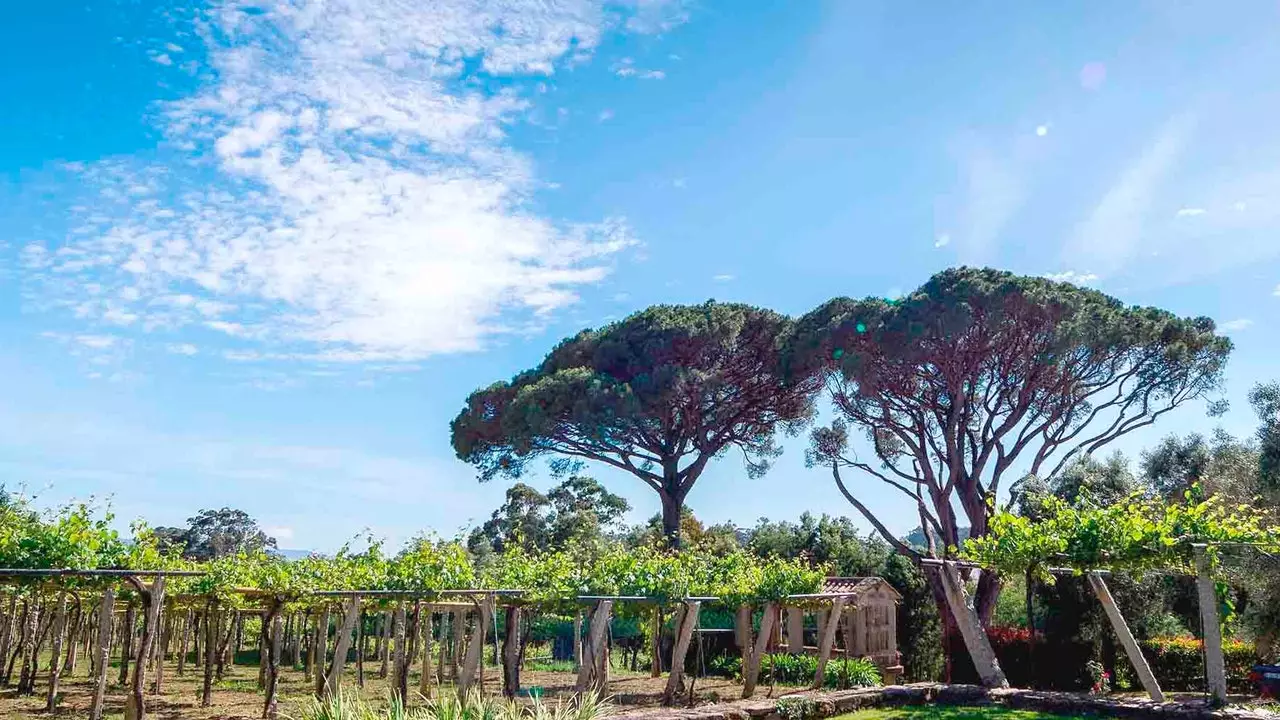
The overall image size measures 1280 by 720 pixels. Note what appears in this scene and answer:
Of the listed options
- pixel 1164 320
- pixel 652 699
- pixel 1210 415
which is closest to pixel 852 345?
pixel 1164 320

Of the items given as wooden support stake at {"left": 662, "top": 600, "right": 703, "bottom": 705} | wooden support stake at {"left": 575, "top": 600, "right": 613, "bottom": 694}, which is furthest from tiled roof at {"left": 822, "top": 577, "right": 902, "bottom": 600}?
wooden support stake at {"left": 575, "top": 600, "right": 613, "bottom": 694}

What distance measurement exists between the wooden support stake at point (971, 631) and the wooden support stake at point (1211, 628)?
3600 mm

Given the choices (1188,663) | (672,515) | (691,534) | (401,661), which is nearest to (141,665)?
(401,661)

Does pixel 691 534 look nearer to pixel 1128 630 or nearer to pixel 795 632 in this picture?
pixel 795 632

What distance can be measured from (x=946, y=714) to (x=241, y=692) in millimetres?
16067

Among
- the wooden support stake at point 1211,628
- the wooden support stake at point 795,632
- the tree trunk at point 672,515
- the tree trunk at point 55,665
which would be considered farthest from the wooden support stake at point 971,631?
the tree trunk at point 55,665

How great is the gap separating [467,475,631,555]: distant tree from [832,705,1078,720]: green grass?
97.1 feet

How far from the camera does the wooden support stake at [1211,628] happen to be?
11.5 metres

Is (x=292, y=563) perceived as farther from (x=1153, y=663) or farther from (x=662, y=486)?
(x=1153, y=663)

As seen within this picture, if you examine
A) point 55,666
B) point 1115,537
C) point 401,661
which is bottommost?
point 55,666

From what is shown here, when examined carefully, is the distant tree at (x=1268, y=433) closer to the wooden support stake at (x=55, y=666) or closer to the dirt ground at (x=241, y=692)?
the dirt ground at (x=241, y=692)

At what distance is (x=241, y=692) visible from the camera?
68.5 feet

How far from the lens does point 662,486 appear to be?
95.1 feet

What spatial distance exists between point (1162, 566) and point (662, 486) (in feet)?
58.0
